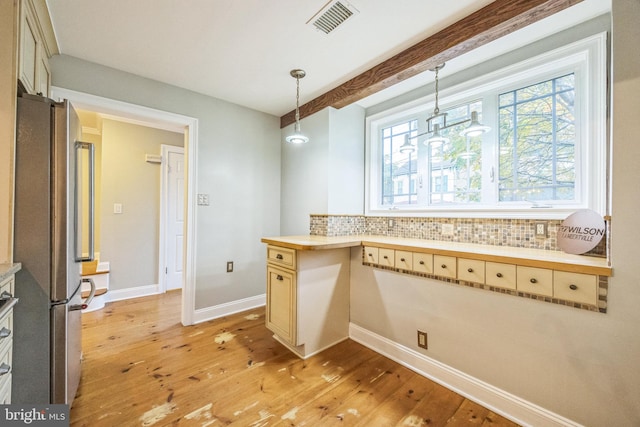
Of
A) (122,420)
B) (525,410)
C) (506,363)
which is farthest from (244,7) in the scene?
(525,410)

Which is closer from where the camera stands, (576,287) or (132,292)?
(576,287)

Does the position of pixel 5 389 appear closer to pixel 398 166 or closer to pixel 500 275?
pixel 500 275

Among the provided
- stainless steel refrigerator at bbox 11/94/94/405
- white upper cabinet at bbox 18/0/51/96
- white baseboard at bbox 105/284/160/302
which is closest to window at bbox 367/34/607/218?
stainless steel refrigerator at bbox 11/94/94/405

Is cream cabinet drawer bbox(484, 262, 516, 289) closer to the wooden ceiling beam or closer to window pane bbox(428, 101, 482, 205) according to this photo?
window pane bbox(428, 101, 482, 205)

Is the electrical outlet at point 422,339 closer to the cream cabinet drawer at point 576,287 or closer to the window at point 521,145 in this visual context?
the cream cabinet drawer at point 576,287

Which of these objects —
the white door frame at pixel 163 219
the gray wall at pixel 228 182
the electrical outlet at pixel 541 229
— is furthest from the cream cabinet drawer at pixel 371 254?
the white door frame at pixel 163 219

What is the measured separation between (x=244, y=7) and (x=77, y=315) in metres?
2.13

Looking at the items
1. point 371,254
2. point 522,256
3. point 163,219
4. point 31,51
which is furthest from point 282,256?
point 163,219

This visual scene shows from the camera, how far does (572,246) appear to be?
1513 mm

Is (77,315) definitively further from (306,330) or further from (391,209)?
(391,209)

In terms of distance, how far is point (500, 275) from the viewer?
4.97 feet

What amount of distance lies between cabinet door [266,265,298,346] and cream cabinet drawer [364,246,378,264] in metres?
0.65

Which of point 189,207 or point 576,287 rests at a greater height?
point 189,207
